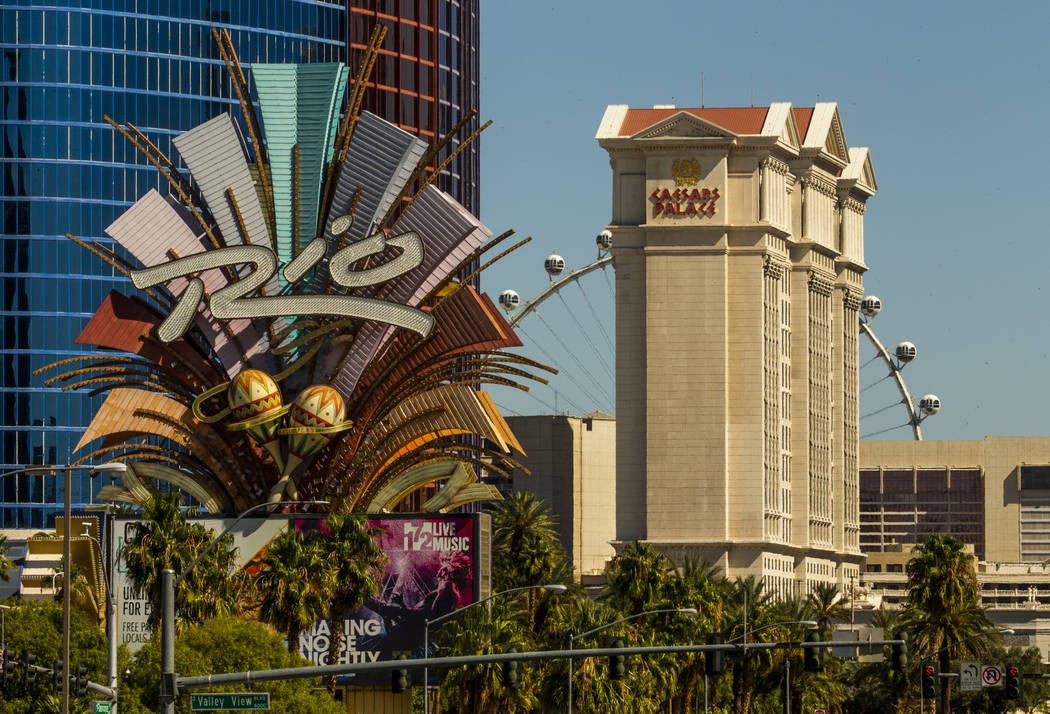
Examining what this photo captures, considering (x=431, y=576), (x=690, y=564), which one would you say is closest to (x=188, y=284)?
(x=431, y=576)

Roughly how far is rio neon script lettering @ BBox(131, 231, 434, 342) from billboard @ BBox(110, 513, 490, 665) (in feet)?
30.3

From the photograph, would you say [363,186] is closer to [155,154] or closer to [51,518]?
[155,154]

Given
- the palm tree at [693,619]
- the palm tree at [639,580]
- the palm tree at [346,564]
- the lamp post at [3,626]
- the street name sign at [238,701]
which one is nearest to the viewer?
the street name sign at [238,701]

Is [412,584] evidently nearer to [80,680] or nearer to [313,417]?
[313,417]

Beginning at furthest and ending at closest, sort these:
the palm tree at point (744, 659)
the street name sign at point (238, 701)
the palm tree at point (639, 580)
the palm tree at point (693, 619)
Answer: the palm tree at point (639, 580) < the palm tree at point (744, 659) < the palm tree at point (693, 619) < the street name sign at point (238, 701)

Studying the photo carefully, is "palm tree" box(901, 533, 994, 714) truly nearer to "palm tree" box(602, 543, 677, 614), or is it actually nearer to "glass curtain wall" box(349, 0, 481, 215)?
"palm tree" box(602, 543, 677, 614)

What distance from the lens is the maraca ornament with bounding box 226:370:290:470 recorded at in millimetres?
104625

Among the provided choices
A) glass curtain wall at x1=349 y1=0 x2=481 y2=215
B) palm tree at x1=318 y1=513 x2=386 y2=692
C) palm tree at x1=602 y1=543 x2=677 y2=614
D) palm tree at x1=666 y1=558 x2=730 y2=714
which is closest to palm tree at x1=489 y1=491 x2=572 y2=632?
palm tree at x1=602 y1=543 x2=677 y2=614

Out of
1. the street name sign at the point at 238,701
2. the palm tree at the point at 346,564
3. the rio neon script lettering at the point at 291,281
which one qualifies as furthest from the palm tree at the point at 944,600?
the street name sign at the point at 238,701

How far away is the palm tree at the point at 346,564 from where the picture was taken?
92312 mm

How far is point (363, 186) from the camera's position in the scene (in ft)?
362

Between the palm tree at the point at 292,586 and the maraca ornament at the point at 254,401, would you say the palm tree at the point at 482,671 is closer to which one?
the palm tree at the point at 292,586

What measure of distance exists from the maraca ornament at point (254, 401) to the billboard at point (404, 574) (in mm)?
5285

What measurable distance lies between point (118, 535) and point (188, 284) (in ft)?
38.9
